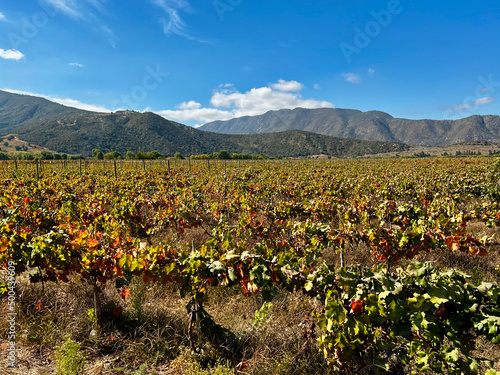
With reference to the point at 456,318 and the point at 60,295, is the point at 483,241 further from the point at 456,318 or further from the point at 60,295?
the point at 60,295

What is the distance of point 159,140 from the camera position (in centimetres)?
12400

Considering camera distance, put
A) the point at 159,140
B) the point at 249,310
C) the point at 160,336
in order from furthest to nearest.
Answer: the point at 159,140 → the point at 249,310 → the point at 160,336

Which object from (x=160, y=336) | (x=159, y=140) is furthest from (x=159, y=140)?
(x=160, y=336)

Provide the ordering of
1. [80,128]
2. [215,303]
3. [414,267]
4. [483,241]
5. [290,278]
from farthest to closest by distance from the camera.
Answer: [80,128] → [215,303] → [483,241] → [290,278] → [414,267]

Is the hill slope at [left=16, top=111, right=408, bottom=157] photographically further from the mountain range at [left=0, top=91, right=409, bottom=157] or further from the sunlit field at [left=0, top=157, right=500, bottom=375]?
the sunlit field at [left=0, top=157, right=500, bottom=375]

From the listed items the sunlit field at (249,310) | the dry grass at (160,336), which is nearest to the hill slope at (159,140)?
the dry grass at (160,336)

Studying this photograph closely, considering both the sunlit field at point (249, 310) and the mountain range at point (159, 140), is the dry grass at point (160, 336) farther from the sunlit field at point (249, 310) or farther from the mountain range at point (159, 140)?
the mountain range at point (159, 140)

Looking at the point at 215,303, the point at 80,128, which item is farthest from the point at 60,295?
the point at 80,128

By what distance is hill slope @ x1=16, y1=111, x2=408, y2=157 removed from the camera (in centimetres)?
11794

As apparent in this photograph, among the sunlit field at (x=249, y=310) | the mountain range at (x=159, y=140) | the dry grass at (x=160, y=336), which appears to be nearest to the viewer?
the sunlit field at (x=249, y=310)

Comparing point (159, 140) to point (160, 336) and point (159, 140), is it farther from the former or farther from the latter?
point (160, 336)

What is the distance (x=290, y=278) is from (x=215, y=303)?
6.45 ft

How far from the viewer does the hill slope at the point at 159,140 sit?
118 m

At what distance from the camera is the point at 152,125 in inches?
5271
